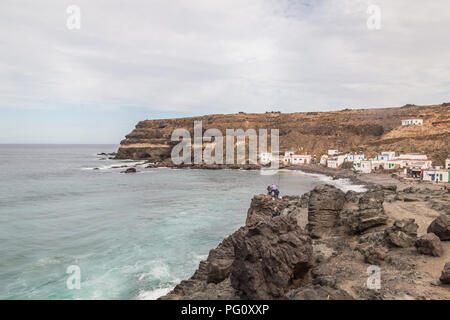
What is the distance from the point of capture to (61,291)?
12.3m

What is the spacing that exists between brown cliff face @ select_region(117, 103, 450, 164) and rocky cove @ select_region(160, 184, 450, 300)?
66497mm

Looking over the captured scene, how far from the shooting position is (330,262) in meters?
9.56

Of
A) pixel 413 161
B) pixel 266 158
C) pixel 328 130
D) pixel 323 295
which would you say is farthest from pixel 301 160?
pixel 323 295

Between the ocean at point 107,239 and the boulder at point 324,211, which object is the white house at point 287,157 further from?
the boulder at point 324,211

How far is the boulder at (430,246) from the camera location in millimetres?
8906

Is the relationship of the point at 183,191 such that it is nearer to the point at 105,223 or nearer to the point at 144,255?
the point at 105,223

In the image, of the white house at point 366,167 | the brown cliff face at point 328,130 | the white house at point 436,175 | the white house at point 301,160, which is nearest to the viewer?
the white house at point 436,175

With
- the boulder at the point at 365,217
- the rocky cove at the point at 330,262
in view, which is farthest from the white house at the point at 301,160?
the rocky cove at the point at 330,262

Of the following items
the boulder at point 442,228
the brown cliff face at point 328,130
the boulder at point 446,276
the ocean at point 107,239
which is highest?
the brown cliff face at point 328,130

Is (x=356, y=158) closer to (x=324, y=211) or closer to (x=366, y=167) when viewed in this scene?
(x=366, y=167)

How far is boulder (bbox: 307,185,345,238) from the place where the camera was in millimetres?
13453

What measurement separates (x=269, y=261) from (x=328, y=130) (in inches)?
3904
